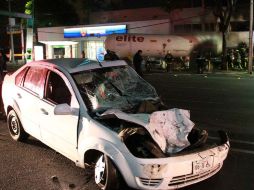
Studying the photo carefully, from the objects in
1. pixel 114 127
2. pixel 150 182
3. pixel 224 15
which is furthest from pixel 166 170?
pixel 224 15

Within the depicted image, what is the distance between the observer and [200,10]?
110 ft

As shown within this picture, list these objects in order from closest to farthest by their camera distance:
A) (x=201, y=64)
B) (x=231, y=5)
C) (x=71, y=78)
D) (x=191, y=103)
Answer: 1. (x=71, y=78)
2. (x=191, y=103)
3. (x=201, y=64)
4. (x=231, y=5)

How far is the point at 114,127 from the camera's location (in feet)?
16.2

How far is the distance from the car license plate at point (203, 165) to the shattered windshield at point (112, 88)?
1.41 meters

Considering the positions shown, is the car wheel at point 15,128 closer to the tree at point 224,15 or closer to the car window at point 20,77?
the car window at point 20,77

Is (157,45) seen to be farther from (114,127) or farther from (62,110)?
(114,127)

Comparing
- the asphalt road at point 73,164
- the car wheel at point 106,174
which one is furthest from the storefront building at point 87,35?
the car wheel at point 106,174

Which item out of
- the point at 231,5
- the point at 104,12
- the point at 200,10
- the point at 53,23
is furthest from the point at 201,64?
the point at 53,23

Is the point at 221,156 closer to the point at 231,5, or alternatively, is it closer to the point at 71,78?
the point at 71,78

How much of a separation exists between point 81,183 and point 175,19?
3017cm

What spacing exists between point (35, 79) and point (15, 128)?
1.30 meters

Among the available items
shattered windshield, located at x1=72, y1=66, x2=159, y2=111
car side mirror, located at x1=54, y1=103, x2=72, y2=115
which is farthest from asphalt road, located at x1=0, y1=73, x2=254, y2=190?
shattered windshield, located at x1=72, y1=66, x2=159, y2=111

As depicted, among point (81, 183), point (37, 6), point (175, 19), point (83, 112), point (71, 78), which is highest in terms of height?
point (37, 6)

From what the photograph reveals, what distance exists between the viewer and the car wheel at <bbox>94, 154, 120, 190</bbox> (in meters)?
4.71
